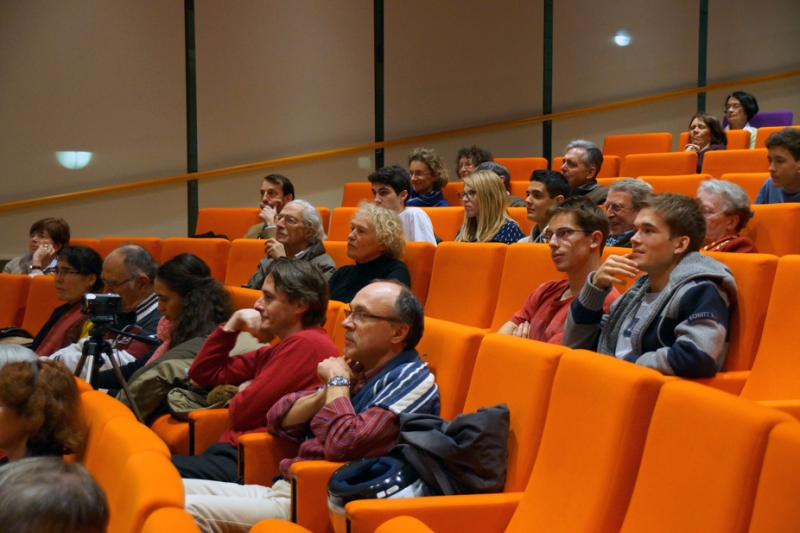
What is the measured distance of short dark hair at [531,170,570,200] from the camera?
3236 millimetres

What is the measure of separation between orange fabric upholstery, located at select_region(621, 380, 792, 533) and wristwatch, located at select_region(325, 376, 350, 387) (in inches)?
29.7

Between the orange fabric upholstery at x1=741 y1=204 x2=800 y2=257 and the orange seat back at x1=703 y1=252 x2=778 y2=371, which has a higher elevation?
the orange fabric upholstery at x1=741 y1=204 x2=800 y2=257

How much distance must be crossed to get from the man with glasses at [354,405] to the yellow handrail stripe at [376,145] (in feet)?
11.9

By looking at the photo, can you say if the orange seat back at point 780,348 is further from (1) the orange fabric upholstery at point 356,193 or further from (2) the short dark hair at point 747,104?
(2) the short dark hair at point 747,104

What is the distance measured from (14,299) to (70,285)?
0.69 m

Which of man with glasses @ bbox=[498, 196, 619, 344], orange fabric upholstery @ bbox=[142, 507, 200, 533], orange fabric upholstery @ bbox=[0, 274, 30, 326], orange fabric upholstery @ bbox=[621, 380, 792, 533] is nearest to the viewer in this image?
orange fabric upholstery @ bbox=[142, 507, 200, 533]

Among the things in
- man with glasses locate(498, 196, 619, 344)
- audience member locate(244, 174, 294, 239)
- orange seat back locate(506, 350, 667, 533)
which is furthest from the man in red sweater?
audience member locate(244, 174, 294, 239)

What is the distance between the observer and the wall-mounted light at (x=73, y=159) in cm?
526

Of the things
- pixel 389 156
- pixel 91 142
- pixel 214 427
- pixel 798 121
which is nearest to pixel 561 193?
pixel 214 427

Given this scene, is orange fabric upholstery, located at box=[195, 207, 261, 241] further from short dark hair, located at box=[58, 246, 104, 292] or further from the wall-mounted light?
short dark hair, located at box=[58, 246, 104, 292]

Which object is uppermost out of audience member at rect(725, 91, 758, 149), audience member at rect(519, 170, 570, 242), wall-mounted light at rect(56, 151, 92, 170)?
audience member at rect(725, 91, 758, 149)

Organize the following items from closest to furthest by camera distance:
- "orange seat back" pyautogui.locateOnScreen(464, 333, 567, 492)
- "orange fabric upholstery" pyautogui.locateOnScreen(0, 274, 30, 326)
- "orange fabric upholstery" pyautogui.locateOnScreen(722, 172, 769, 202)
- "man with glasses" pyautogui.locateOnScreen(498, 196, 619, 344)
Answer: "orange seat back" pyautogui.locateOnScreen(464, 333, 567, 492) < "man with glasses" pyautogui.locateOnScreen(498, 196, 619, 344) < "orange fabric upholstery" pyautogui.locateOnScreen(722, 172, 769, 202) < "orange fabric upholstery" pyautogui.locateOnScreen(0, 274, 30, 326)

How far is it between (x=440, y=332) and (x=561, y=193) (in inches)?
55.8

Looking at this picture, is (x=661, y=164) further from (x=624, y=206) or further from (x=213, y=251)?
(x=213, y=251)
